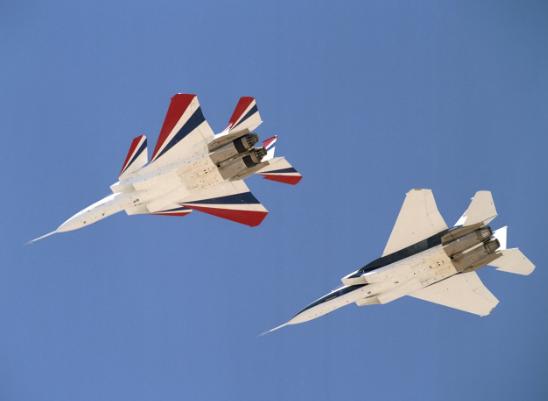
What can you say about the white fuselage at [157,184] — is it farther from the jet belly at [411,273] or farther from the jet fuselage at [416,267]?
the jet belly at [411,273]

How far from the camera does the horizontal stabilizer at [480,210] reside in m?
25.7

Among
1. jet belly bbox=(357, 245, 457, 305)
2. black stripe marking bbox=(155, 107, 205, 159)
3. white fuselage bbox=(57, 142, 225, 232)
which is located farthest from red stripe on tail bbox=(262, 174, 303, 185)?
jet belly bbox=(357, 245, 457, 305)

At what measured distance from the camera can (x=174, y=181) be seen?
27.6 metres

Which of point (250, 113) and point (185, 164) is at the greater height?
point (250, 113)

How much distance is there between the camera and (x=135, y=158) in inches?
1089

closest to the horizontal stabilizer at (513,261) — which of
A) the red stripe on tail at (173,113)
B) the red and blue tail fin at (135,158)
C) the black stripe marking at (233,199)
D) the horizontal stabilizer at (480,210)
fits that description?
the horizontal stabilizer at (480,210)

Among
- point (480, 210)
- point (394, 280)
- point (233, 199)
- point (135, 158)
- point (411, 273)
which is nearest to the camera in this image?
point (480, 210)

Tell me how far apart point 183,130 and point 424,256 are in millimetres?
7480

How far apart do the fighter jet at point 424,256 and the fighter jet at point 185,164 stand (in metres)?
3.82

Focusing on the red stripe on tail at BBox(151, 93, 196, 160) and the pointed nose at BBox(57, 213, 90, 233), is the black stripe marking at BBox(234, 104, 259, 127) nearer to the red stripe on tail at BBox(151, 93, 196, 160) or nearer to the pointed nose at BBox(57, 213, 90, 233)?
the red stripe on tail at BBox(151, 93, 196, 160)

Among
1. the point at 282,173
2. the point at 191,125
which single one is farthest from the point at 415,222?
the point at 191,125

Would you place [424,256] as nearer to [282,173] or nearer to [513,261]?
[513,261]

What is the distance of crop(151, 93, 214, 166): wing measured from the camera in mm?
27234

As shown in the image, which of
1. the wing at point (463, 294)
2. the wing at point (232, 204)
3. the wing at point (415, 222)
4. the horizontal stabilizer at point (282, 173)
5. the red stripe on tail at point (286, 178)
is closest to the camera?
the wing at point (415, 222)
